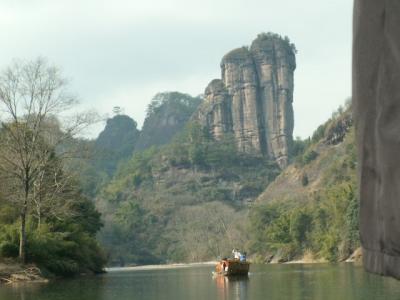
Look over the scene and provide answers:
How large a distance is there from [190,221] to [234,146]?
130ft

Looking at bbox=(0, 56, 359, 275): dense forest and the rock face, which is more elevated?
the rock face

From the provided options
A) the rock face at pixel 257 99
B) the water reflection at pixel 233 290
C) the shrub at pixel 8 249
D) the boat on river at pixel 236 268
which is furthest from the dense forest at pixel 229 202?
the water reflection at pixel 233 290

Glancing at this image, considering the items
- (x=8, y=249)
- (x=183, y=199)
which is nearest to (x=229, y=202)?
(x=183, y=199)

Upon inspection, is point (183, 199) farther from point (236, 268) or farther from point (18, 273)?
point (18, 273)

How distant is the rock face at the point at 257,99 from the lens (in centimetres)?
17362

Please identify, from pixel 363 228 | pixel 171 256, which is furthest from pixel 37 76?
pixel 171 256

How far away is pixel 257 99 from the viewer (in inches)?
6969

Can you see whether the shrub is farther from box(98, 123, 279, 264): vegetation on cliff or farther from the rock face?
the rock face

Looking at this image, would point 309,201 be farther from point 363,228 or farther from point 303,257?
point 363,228

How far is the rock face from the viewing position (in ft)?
570

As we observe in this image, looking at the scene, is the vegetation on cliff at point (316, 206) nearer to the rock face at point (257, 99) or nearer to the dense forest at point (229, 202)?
the dense forest at point (229, 202)

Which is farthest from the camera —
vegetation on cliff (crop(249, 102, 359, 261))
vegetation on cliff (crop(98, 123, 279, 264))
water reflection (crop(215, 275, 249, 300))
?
vegetation on cliff (crop(98, 123, 279, 264))

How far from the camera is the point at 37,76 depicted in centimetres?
3597

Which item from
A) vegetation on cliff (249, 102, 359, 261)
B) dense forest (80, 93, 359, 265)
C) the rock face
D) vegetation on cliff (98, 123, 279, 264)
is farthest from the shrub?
the rock face
